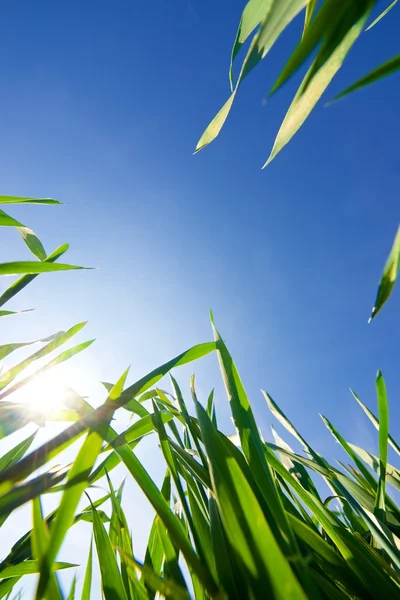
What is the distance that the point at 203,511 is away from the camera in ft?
1.22

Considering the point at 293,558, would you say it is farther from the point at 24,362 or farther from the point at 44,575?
the point at 24,362

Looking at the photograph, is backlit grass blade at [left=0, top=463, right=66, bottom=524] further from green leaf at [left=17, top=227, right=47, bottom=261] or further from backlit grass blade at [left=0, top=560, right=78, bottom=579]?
green leaf at [left=17, top=227, right=47, bottom=261]

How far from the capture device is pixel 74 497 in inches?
9.1

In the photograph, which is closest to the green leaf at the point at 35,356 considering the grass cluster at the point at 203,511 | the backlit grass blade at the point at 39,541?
the grass cluster at the point at 203,511

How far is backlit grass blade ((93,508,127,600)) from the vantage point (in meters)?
0.31

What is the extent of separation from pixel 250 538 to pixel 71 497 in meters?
0.11

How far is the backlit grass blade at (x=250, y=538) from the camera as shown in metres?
0.19

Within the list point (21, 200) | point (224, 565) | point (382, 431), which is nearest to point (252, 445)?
point (224, 565)

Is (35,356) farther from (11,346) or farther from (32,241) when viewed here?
(32,241)

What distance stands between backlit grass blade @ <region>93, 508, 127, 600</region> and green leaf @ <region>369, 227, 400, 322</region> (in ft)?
1.05

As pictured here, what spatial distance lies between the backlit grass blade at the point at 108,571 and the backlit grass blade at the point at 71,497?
119 millimetres

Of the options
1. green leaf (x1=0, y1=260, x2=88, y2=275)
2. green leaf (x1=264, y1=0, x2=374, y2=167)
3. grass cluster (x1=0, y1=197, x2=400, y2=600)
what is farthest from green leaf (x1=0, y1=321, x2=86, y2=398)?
green leaf (x1=264, y1=0, x2=374, y2=167)

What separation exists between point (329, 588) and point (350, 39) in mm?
386

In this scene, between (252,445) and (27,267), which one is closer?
(252,445)
